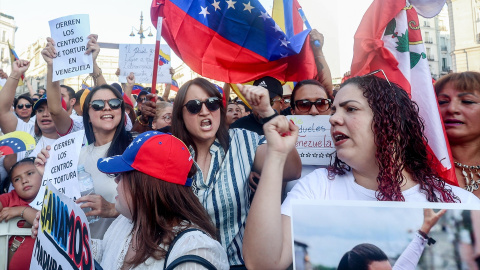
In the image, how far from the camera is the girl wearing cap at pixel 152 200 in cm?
169

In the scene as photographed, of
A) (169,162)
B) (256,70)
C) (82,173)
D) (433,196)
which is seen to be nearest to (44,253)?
(82,173)

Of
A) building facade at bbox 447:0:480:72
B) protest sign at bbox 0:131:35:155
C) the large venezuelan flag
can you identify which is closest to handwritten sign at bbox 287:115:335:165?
the large venezuelan flag

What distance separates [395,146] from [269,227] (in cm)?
69

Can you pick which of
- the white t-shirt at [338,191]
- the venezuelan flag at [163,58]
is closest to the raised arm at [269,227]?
the white t-shirt at [338,191]

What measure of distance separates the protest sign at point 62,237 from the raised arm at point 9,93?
7.80 feet

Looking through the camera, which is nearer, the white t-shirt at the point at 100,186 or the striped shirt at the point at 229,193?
the striped shirt at the point at 229,193

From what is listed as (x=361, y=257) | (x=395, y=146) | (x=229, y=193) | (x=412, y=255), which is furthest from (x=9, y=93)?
(x=412, y=255)

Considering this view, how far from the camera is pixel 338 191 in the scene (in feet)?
5.71

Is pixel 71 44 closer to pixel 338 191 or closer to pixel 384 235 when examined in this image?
pixel 338 191

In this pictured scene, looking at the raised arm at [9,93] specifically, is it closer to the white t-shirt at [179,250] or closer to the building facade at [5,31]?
the white t-shirt at [179,250]

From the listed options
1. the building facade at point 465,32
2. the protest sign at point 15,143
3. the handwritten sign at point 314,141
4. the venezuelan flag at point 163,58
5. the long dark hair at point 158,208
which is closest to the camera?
the long dark hair at point 158,208

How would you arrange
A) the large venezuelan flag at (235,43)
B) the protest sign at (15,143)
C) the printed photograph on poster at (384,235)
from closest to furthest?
the printed photograph on poster at (384,235) → the protest sign at (15,143) → the large venezuelan flag at (235,43)

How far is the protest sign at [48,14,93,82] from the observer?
3658mm

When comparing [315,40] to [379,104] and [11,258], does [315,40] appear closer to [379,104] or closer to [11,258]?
[379,104]
